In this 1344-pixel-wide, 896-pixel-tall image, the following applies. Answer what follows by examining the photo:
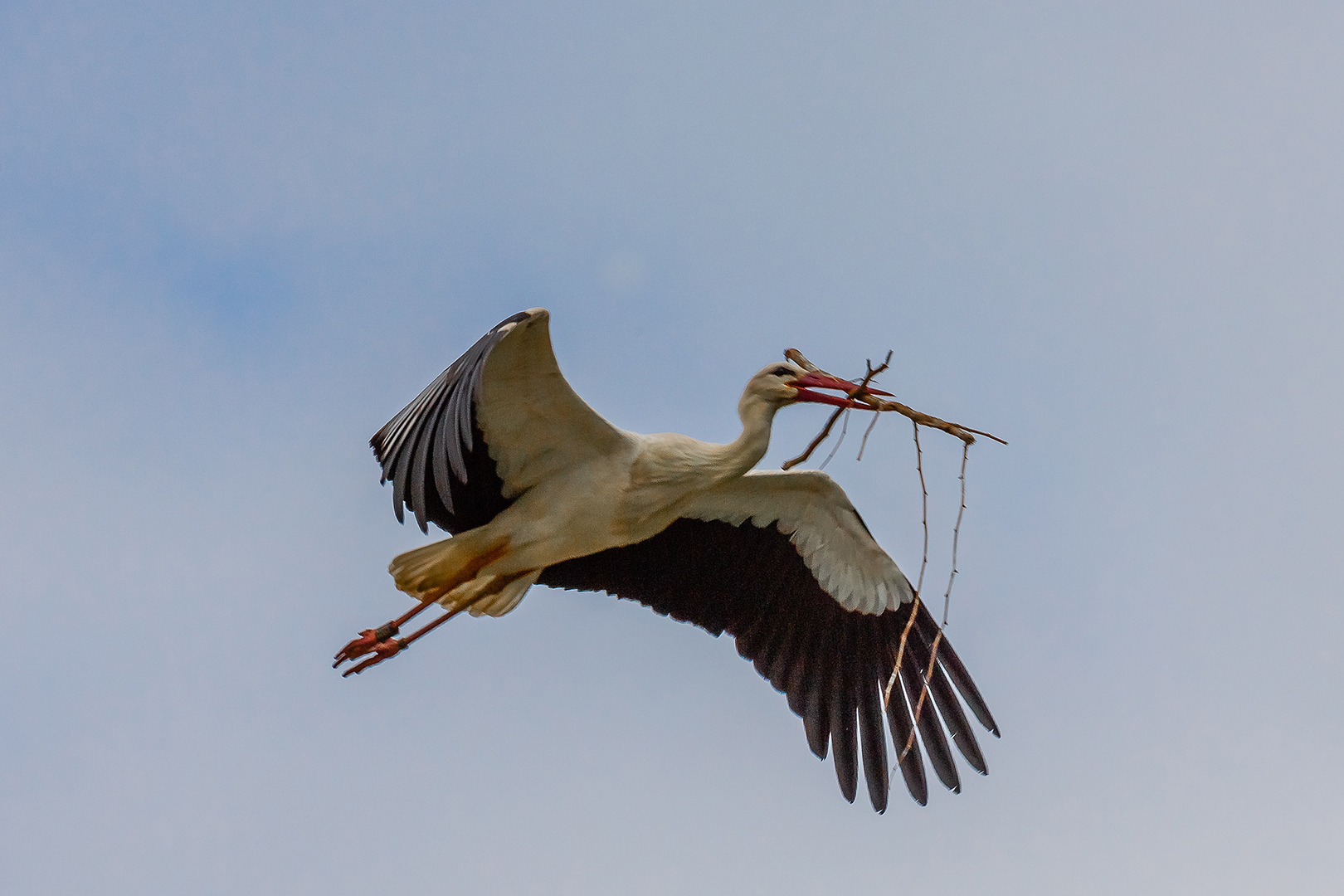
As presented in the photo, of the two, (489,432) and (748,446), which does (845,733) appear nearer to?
(748,446)

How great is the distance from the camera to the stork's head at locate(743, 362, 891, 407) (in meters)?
6.32

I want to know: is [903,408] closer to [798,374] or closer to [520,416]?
[798,374]

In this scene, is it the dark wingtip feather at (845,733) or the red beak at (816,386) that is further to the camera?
the dark wingtip feather at (845,733)

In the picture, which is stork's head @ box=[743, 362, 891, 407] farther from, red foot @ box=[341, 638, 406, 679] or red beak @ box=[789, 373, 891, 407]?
red foot @ box=[341, 638, 406, 679]

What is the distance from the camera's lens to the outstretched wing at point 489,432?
214 inches

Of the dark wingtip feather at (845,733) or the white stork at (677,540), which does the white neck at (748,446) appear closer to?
the white stork at (677,540)

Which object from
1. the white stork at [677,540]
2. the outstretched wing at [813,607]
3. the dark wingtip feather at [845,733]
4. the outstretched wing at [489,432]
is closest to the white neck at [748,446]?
the white stork at [677,540]

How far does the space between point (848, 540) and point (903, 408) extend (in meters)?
1.57

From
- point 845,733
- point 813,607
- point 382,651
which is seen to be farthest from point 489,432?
point 845,733

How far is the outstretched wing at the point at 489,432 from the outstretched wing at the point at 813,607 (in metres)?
0.77

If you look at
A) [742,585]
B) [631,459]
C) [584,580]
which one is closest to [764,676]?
[742,585]

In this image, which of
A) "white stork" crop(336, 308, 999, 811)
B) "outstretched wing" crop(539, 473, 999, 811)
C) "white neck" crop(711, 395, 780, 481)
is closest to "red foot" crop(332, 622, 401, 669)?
"white stork" crop(336, 308, 999, 811)

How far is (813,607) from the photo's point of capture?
7.43m

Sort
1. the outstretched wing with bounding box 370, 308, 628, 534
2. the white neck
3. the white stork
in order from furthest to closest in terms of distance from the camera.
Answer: the white neck → the white stork → the outstretched wing with bounding box 370, 308, 628, 534
